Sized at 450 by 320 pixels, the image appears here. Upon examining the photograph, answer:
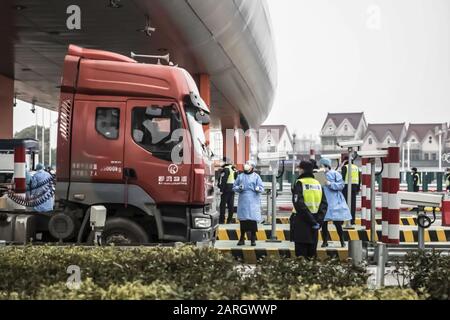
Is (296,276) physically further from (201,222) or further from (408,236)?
(408,236)

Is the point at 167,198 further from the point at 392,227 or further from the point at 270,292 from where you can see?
the point at 270,292

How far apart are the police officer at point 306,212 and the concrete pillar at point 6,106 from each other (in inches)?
626

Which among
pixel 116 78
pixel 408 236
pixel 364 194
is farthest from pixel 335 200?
pixel 116 78

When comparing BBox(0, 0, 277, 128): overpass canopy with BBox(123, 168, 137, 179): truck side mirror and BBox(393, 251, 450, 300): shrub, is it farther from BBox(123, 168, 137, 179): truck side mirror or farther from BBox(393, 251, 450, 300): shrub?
BBox(393, 251, 450, 300): shrub

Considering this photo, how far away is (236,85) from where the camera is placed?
23969 mm

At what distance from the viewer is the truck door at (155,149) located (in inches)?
378

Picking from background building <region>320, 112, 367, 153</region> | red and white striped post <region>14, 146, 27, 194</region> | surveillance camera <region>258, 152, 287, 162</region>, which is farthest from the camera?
background building <region>320, 112, 367, 153</region>

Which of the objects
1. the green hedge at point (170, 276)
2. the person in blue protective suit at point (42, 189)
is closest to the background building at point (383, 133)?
the person in blue protective suit at point (42, 189)

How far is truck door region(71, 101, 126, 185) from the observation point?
955 centimetres

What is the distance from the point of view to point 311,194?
356 inches

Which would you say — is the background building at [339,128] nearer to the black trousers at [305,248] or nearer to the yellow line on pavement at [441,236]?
the yellow line on pavement at [441,236]

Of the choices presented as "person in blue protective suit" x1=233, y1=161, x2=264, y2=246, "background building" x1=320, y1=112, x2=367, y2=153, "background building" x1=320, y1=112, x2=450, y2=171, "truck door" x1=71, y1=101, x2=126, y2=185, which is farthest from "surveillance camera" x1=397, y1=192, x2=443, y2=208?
"background building" x1=320, y1=112, x2=367, y2=153

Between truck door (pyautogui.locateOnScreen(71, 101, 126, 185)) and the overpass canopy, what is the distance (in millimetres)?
3095
